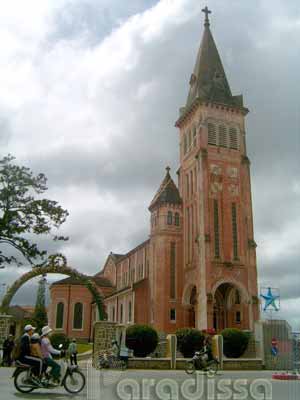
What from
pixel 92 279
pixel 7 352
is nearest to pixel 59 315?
pixel 92 279

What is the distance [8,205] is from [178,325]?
25.4 meters

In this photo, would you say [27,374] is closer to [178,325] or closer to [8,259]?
[8,259]

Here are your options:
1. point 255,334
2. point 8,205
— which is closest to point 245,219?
point 255,334

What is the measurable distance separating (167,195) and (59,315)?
969 inches

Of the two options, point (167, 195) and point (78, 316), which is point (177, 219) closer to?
point (167, 195)

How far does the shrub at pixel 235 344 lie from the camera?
108ft

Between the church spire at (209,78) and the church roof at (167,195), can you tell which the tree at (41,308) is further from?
the church spire at (209,78)

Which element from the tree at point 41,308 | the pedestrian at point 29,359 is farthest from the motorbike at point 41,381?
the tree at point 41,308

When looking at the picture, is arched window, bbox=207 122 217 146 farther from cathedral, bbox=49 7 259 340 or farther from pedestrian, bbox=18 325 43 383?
pedestrian, bbox=18 325 43 383

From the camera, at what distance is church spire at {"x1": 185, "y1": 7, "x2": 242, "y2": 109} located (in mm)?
51656

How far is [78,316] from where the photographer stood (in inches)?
2470

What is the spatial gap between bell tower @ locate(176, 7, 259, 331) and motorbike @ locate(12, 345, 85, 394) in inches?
1200

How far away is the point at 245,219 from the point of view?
47.5 m

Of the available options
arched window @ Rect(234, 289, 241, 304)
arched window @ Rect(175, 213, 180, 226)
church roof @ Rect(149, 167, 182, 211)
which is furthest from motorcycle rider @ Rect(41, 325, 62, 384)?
church roof @ Rect(149, 167, 182, 211)
